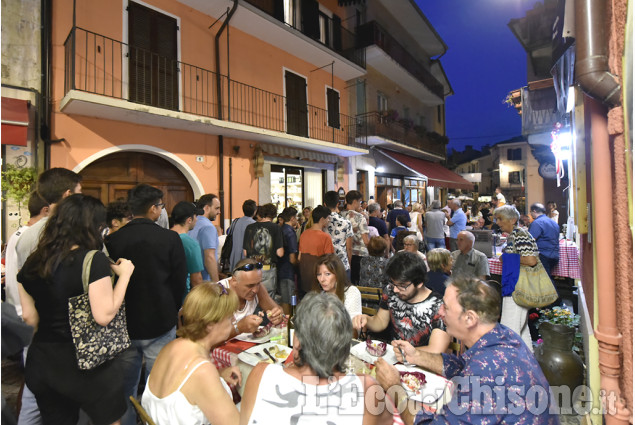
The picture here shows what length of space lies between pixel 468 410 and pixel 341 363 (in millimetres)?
642

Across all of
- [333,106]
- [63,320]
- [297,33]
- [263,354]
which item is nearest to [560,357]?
[263,354]

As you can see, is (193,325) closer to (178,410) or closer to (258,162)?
(178,410)

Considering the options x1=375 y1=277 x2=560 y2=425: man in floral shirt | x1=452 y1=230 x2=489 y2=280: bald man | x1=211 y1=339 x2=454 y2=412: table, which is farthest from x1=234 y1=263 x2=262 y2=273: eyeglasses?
x1=452 y1=230 x2=489 y2=280: bald man

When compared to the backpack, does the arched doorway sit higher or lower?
higher

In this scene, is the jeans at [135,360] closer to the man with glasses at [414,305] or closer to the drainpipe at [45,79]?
the man with glasses at [414,305]

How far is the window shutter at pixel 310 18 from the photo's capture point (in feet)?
38.0

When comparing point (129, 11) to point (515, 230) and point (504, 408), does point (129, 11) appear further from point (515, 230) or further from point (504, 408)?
point (504, 408)

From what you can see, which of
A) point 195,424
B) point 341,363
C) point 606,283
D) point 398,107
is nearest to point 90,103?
point 195,424

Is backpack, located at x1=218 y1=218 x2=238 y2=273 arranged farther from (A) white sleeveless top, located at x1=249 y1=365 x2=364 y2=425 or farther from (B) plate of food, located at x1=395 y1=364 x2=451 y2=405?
(A) white sleeveless top, located at x1=249 y1=365 x2=364 y2=425

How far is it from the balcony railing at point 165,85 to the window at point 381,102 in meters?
5.13

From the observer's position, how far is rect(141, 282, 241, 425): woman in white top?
1685 mm

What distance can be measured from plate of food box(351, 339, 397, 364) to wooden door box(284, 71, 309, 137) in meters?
9.11

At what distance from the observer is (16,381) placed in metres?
3.70

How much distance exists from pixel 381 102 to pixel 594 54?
1433 centimetres
